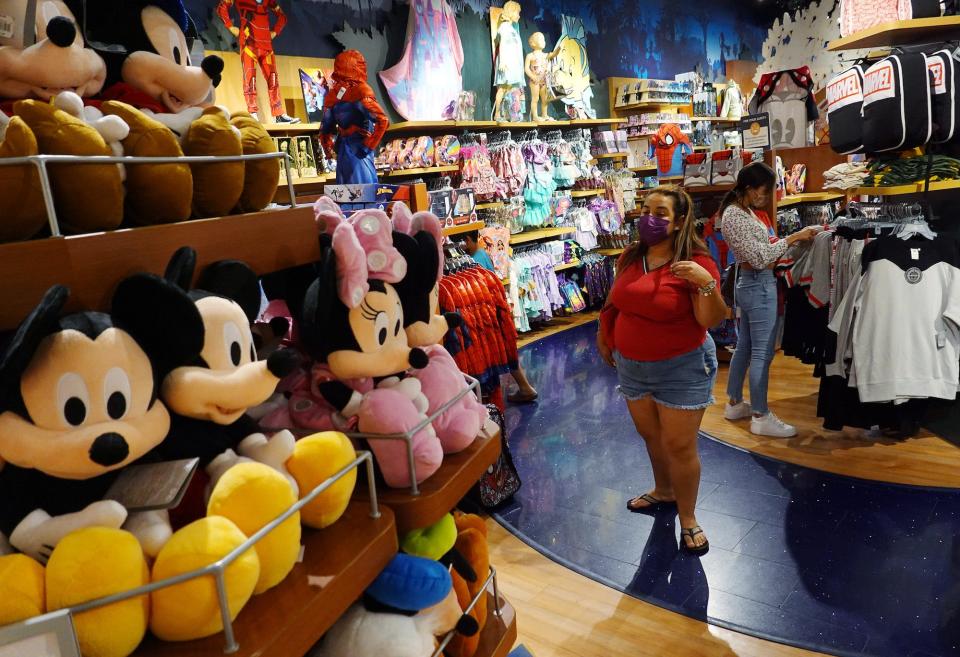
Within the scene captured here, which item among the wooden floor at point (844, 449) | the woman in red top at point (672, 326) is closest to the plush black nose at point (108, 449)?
the woman in red top at point (672, 326)

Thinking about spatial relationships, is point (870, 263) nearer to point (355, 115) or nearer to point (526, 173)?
point (355, 115)

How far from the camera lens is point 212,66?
108cm

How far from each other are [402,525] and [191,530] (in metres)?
0.39

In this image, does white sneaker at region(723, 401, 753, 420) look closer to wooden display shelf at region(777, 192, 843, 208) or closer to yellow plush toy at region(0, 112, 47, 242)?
wooden display shelf at region(777, 192, 843, 208)

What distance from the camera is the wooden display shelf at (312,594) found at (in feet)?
2.31

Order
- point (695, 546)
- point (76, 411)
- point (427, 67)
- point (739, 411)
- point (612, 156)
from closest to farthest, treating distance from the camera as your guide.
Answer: point (76, 411) → point (695, 546) → point (739, 411) → point (427, 67) → point (612, 156)

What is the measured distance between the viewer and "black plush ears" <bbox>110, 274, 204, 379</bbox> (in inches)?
30.0

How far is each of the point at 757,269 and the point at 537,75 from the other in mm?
4517

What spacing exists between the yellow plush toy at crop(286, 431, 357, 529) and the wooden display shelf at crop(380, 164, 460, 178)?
4.88 meters

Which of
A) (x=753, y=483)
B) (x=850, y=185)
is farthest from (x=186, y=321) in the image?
(x=850, y=185)

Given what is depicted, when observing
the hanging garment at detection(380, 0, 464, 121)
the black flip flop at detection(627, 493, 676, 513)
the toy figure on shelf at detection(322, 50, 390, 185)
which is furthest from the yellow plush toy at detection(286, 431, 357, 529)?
the hanging garment at detection(380, 0, 464, 121)

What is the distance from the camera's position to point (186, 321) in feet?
2.56

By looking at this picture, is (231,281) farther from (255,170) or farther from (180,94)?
(180,94)

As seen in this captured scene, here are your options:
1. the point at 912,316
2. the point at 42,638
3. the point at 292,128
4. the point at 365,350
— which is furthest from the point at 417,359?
the point at 292,128
